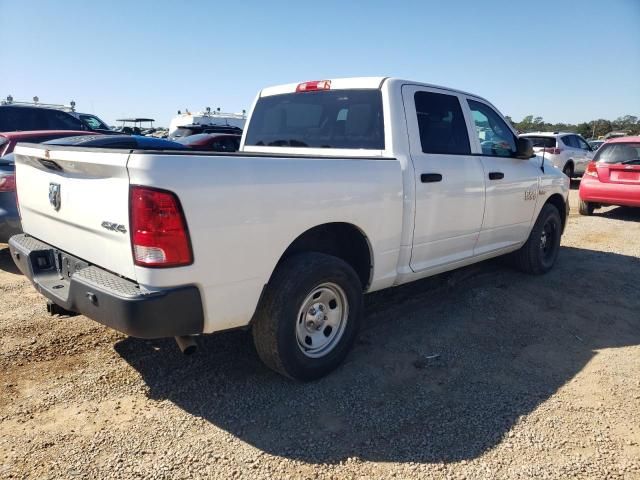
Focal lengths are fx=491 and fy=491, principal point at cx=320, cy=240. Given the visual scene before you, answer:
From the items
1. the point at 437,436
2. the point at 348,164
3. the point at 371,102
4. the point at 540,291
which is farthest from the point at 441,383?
the point at 540,291

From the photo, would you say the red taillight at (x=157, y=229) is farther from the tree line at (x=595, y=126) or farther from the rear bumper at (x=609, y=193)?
the tree line at (x=595, y=126)

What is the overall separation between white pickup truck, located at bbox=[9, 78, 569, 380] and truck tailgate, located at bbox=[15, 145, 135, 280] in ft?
0.04

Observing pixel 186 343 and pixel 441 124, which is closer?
pixel 186 343

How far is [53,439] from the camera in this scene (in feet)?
8.36

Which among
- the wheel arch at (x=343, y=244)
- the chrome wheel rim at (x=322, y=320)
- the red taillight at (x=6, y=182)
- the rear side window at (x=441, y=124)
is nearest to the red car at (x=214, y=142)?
the red taillight at (x=6, y=182)

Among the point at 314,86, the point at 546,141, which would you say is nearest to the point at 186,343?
the point at 314,86

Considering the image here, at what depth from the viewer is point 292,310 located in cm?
289

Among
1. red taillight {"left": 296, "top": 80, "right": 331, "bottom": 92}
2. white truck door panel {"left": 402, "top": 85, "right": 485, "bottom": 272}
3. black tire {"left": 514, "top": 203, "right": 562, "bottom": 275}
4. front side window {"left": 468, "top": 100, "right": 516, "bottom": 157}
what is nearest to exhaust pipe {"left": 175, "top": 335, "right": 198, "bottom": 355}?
white truck door panel {"left": 402, "top": 85, "right": 485, "bottom": 272}

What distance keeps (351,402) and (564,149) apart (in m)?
14.4

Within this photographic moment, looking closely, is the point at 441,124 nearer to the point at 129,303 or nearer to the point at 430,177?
the point at 430,177

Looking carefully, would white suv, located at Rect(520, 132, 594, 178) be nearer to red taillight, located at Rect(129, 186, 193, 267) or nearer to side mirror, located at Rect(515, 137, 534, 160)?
side mirror, located at Rect(515, 137, 534, 160)

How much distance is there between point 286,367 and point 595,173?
29.3 feet

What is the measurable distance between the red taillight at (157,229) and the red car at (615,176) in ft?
30.2

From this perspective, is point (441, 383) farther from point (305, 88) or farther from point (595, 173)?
point (595, 173)
